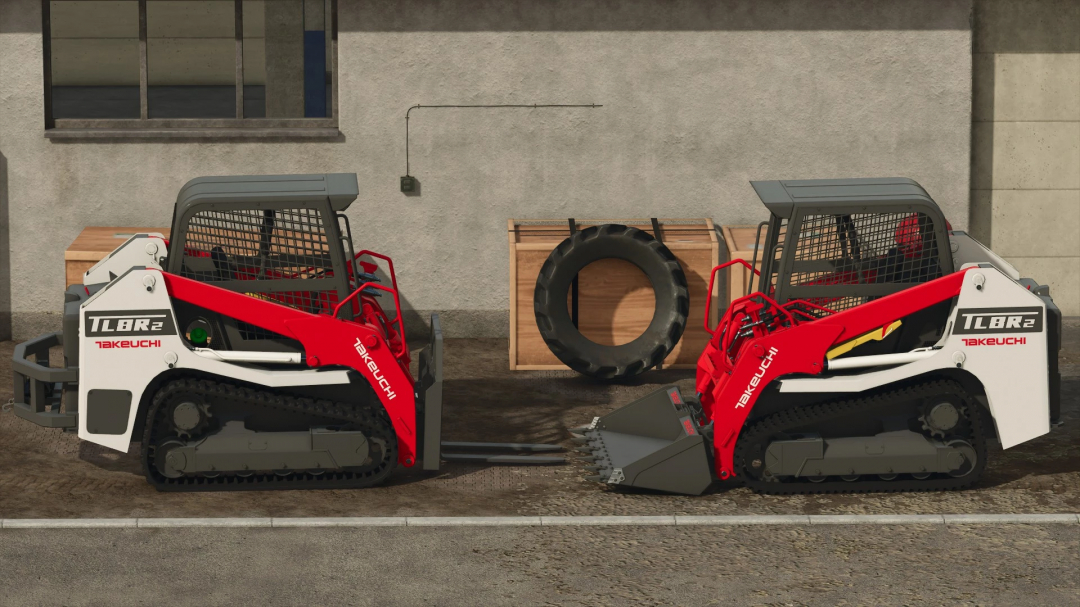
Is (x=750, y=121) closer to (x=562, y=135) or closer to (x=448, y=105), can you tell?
(x=562, y=135)

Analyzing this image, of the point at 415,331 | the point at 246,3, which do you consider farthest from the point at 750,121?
the point at 246,3

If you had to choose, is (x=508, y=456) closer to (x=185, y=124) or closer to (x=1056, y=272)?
(x=185, y=124)

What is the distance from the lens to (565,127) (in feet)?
46.0

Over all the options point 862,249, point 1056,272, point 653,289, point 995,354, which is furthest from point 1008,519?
point 1056,272

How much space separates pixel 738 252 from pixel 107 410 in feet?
20.8

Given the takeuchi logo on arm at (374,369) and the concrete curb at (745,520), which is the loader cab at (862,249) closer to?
the concrete curb at (745,520)

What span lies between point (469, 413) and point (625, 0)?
4.83m

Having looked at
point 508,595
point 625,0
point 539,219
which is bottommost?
point 508,595

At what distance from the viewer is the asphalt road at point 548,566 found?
7.36m

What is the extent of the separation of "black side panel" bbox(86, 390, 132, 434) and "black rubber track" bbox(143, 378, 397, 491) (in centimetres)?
15

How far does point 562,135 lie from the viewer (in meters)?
14.0

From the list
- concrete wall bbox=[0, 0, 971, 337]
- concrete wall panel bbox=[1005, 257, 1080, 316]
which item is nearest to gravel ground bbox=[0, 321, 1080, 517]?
concrete wall bbox=[0, 0, 971, 337]

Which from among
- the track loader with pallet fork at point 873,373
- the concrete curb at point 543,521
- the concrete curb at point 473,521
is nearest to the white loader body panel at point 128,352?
the concrete curb at point 543,521

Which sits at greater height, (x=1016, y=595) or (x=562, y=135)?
(x=562, y=135)
